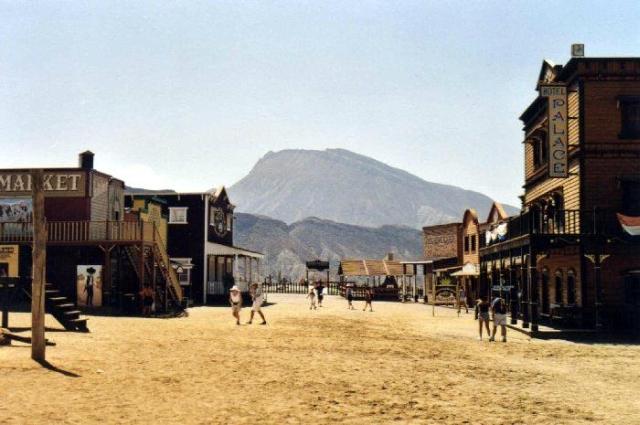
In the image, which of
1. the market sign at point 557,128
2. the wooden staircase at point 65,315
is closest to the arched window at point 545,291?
the market sign at point 557,128

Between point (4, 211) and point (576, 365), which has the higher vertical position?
point (4, 211)

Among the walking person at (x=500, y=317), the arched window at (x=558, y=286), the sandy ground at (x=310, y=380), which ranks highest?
the arched window at (x=558, y=286)

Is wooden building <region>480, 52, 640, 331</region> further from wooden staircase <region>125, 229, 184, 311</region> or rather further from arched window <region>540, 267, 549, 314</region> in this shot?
wooden staircase <region>125, 229, 184, 311</region>

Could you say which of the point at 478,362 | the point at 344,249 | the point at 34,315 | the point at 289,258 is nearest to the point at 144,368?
the point at 34,315

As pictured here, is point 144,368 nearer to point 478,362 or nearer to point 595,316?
point 478,362

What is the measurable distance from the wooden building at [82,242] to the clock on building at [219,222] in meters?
12.1

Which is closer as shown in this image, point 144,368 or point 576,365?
point 144,368

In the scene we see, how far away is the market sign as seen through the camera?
24.3 metres

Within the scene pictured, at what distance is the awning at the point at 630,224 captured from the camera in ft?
72.8

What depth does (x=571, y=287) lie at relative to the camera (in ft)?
84.9

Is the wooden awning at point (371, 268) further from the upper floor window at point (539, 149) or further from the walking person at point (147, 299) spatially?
the walking person at point (147, 299)

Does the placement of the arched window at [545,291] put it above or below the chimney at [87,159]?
below

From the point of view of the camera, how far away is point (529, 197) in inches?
1283

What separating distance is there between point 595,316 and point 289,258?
415 feet
